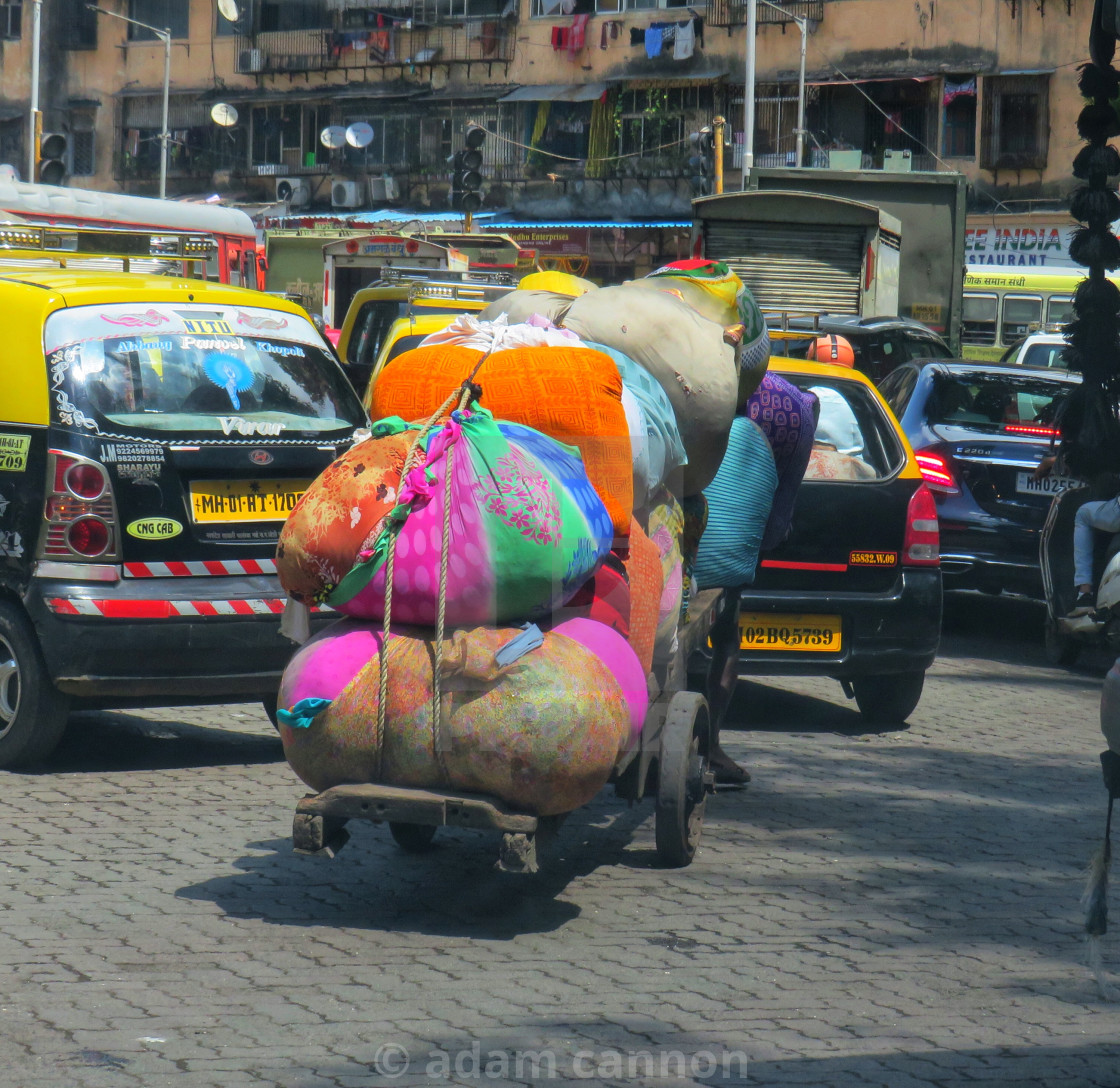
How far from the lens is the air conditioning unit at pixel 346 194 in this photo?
164 feet

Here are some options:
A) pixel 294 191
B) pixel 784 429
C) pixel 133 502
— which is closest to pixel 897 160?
pixel 294 191

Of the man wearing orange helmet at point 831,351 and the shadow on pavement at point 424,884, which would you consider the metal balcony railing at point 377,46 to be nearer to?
the man wearing orange helmet at point 831,351

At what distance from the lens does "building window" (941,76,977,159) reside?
42.0m

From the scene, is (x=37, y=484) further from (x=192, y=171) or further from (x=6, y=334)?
(x=192, y=171)

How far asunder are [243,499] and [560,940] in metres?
2.69

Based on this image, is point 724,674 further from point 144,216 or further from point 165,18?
point 165,18

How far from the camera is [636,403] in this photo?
207 inches

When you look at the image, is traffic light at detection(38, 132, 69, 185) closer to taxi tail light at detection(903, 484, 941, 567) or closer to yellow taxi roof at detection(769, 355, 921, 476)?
yellow taxi roof at detection(769, 355, 921, 476)

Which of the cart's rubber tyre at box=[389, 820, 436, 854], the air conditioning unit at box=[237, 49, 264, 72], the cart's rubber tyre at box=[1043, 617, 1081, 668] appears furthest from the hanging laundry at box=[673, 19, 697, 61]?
the cart's rubber tyre at box=[389, 820, 436, 854]

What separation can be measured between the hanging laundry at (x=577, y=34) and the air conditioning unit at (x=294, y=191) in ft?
30.6

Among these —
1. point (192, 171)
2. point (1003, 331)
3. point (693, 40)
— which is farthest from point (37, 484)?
point (192, 171)

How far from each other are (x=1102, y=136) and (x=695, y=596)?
2.92m

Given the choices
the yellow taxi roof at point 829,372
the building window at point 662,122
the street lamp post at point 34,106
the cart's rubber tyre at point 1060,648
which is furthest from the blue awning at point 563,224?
the yellow taxi roof at point 829,372

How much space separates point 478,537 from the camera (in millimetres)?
4617
